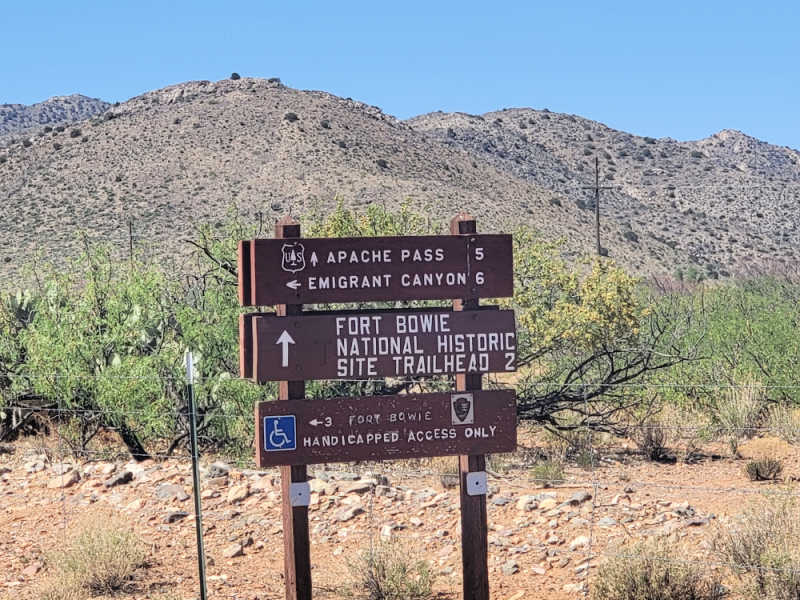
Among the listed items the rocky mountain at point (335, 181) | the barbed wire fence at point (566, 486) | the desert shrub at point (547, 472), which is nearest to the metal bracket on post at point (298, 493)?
the barbed wire fence at point (566, 486)

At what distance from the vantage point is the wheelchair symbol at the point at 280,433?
7.16 m

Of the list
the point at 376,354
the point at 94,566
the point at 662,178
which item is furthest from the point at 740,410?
the point at 662,178

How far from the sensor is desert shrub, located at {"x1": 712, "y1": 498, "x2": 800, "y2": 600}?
24.2 ft

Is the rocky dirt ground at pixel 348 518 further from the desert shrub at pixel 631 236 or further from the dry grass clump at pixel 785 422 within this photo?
the desert shrub at pixel 631 236

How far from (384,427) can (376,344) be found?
0.57 m

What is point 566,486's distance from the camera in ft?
36.3

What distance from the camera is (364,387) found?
1352 centimetres

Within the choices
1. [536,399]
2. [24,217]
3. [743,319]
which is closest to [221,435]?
[536,399]

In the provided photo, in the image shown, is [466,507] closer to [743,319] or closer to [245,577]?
[245,577]

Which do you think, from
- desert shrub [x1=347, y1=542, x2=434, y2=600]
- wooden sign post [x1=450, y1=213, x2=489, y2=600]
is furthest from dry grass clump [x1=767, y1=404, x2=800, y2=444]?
wooden sign post [x1=450, y1=213, x2=489, y2=600]

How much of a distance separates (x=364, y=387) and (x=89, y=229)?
43.4m

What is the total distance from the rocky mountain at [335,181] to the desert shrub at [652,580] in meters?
38.3

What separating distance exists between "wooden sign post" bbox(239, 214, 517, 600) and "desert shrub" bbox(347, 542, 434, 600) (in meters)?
0.59

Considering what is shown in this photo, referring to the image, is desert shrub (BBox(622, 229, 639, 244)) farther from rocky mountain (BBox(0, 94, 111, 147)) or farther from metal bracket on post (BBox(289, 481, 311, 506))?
rocky mountain (BBox(0, 94, 111, 147))
